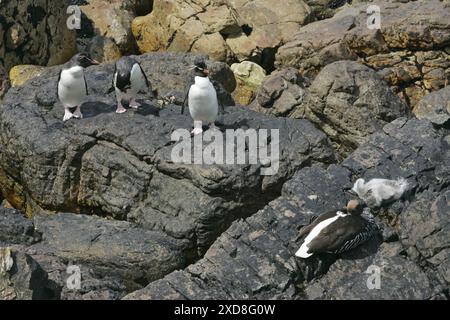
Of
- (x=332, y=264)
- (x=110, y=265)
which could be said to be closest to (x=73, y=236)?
(x=110, y=265)

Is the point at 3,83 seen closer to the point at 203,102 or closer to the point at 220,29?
the point at 220,29

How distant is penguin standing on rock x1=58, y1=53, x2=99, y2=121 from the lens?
14656mm

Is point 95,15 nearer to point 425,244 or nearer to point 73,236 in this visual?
point 73,236

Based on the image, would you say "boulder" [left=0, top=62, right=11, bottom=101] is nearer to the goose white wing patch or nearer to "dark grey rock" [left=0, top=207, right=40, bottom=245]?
"dark grey rock" [left=0, top=207, right=40, bottom=245]

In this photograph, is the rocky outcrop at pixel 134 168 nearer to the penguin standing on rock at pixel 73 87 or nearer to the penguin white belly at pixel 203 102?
the penguin standing on rock at pixel 73 87

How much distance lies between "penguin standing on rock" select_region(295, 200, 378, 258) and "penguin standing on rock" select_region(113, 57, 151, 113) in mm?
5339

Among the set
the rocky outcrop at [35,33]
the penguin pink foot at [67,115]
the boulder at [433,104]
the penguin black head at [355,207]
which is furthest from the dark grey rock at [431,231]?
the rocky outcrop at [35,33]

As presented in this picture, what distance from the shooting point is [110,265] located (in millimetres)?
12234

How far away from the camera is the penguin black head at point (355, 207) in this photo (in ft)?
36.8

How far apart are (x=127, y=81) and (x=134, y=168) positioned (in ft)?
6.73

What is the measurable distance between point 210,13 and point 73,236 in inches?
406

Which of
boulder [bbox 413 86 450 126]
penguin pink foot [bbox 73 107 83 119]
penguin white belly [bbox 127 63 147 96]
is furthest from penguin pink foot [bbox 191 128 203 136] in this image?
boulder [bbox 413 86 450 126]

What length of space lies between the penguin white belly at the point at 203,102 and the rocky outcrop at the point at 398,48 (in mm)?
5512

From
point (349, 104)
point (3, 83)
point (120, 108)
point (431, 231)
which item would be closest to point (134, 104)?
point (120, 108)
